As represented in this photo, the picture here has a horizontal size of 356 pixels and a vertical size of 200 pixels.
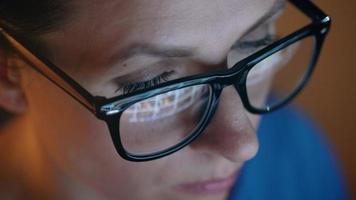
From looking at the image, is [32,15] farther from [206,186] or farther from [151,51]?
[206,186]

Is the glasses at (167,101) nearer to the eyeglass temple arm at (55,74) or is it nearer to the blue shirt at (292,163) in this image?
the eyeglass temple arm at (55,74)

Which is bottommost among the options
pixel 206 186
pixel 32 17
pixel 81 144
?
pixel 206 186

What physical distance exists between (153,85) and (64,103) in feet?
0.41

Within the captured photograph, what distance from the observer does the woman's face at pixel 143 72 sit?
53cm

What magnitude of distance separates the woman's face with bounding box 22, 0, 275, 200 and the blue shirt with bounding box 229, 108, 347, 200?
0.31 m

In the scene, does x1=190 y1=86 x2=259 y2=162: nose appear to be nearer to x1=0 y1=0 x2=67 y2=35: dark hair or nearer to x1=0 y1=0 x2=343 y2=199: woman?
x1=0 y1=0 x2=343 y2=199: woman

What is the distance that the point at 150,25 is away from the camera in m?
0.53

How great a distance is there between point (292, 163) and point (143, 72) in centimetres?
58

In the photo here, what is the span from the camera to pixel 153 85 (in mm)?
562

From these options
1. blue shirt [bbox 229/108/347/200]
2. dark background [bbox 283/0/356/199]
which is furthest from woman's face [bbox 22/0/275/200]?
dark background [bbox 283/0/356/199]

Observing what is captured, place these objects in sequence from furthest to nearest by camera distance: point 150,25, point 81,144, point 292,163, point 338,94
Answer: point 338,94, point 292,163, point 81,144, point 150,25

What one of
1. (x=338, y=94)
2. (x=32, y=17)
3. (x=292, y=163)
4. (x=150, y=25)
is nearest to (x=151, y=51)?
(x=150, y=25)

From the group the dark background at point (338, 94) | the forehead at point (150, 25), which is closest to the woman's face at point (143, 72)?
the forehead at point (150, 25)

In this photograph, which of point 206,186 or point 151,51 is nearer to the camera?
point 151,51
